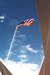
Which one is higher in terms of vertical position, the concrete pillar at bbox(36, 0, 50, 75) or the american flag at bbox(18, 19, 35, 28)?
the american flag at bbox(18, 19, 35, 28)

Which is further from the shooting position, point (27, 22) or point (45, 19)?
point (27, 22)

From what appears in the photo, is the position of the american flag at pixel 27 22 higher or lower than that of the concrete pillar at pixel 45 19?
higher

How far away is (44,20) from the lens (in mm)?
6328

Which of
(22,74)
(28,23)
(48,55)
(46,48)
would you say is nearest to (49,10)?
(46,48)

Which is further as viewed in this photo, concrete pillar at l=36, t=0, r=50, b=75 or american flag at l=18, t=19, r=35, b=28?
american flag at l=18, t=19, r=35, b=28

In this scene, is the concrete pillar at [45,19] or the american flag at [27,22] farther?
the american flag at [27,22]

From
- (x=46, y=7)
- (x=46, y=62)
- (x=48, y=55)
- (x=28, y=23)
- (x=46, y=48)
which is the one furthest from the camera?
(x=28, y=23)

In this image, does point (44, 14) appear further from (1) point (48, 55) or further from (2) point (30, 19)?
(2) point (30, 19)

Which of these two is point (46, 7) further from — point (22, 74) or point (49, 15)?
point (22, 74)

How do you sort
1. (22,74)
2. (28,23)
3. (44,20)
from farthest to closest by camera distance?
(28,23) → (22,74) → (44,20)

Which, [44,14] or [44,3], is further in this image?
[44,14]

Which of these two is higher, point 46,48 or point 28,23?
point 28,23

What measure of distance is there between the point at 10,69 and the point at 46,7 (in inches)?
273

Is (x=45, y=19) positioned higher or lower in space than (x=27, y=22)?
lower
